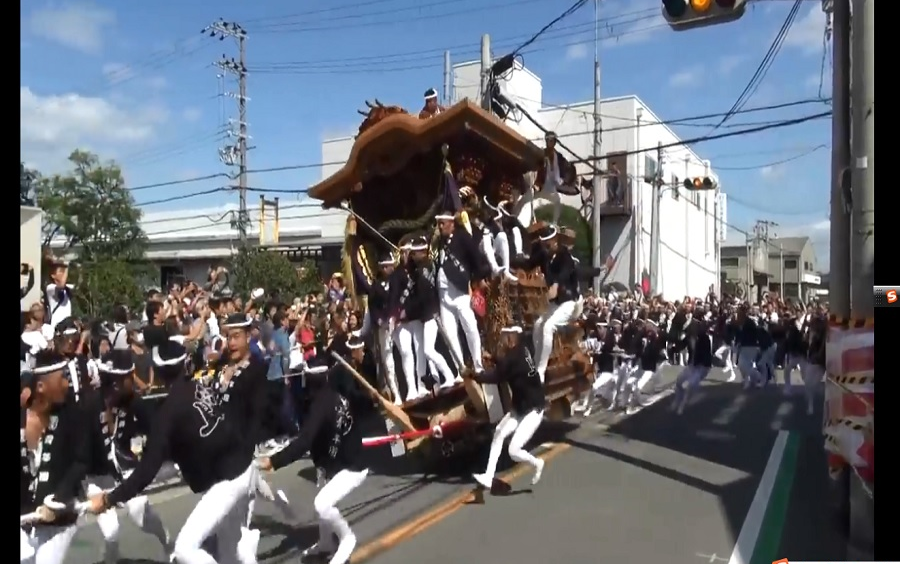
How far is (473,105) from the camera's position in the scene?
8.59 metres

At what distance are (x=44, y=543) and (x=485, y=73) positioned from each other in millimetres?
13740

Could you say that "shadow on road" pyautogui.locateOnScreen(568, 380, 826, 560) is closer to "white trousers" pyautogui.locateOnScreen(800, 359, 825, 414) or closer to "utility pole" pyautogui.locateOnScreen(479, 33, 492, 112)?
"white trousers" pyautogui.locateOnScreen(800, 359, 825, 414)

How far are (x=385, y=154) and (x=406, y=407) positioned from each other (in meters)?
3.02

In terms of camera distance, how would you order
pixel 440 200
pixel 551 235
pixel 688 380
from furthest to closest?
pixel 688 380 → pixel 551 235 → pixel 440 200

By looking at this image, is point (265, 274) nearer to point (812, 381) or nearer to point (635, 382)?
point (635, 382)

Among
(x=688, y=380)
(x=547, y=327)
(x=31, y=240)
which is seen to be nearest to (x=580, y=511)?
(x=547, y=327)

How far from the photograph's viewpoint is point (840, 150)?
23.4 feet

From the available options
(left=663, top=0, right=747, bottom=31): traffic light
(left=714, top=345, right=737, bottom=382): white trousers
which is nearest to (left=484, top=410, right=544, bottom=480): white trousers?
(left=663, top=0, right=747, bottom=31): traffic light

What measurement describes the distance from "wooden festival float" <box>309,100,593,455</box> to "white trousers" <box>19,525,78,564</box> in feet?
11.9

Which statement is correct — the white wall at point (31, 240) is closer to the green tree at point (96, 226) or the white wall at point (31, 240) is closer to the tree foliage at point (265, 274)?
the green tree at point (96, 226)

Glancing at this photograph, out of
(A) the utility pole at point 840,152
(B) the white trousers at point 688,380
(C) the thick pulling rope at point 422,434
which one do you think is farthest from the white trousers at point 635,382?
(A) the utility pole at point 840,152

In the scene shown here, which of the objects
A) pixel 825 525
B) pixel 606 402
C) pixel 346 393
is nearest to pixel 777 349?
pixel 606 402
